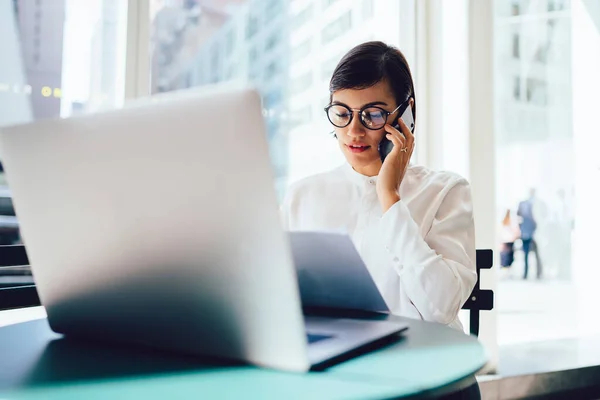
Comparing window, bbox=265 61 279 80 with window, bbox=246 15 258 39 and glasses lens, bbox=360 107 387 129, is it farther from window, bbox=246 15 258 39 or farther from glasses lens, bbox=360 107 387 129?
glasses lens, bbox=360 107 387 129

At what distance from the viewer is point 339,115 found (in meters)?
1.36

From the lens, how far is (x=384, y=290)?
1369 mm

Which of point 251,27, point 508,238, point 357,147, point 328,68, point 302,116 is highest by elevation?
point 251,27

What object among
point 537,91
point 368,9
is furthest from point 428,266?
point 537,91

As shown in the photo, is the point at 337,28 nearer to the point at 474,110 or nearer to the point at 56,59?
the point at 474,110

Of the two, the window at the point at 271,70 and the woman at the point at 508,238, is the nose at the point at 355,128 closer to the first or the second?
the window at the point at 271,70

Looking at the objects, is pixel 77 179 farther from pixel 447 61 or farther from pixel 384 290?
pixel 447 61

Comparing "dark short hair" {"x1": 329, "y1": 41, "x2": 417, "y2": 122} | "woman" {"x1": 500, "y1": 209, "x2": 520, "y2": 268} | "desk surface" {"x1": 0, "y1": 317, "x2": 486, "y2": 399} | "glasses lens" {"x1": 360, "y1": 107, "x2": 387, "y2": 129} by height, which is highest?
"dark short hair" {"x1": 329, "y1": 41, "x2": 417, "y2": 122}

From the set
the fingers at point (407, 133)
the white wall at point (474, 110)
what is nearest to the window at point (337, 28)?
the white wall at point (474, 110)

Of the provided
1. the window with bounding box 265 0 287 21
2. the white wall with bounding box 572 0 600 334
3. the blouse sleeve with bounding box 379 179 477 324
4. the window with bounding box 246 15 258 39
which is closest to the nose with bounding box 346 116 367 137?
the blouse sleeve with bounding box 379 179 477 324

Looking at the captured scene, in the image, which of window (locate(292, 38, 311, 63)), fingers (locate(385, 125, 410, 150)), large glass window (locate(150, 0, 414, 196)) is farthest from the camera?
window (locate(292, 38, 311, 63))

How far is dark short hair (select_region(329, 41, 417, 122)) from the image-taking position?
137 cm

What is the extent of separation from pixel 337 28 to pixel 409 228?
6.40 ft

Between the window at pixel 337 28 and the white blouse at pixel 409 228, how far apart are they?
147 centimetres
